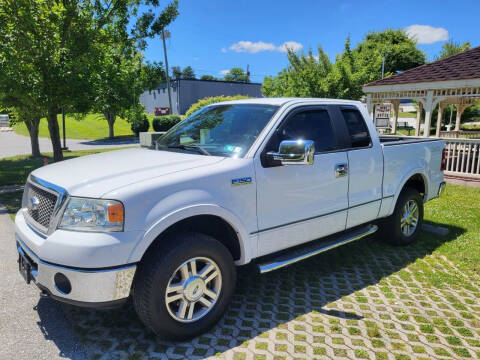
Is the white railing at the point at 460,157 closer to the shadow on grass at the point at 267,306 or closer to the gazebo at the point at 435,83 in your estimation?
the gazebo at the point at 435,83

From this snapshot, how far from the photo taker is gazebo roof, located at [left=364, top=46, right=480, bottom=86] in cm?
1089

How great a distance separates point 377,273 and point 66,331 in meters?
3.51

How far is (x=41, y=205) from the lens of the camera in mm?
3174

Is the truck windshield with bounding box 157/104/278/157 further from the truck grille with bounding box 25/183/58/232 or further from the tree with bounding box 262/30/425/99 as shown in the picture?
the tree with bounding box 262/30/425/99

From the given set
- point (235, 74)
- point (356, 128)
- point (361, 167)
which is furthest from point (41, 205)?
point (235, 74)

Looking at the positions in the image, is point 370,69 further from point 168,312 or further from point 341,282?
point 168,312

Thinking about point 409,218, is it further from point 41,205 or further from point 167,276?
point 41,205

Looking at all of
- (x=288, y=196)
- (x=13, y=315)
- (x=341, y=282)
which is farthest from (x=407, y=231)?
(x=13, y=315)

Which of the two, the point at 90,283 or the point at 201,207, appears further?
the point at 201,207

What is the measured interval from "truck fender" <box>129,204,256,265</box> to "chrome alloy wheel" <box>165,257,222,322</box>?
1.07 ft

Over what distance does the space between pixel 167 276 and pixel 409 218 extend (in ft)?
13.1

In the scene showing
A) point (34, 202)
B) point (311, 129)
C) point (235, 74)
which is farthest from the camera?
point (235, 74)

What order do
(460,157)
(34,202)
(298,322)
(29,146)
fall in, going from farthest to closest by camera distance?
(29,146) → (460,157) → (298,322) → (34,202)

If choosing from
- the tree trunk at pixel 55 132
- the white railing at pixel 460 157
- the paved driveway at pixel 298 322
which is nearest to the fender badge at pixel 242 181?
the paved driveway at pixel 298 322
